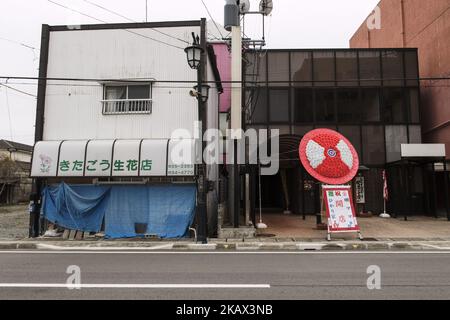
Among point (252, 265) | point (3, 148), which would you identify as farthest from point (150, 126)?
point (3, 148)

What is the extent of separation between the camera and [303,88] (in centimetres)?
2255

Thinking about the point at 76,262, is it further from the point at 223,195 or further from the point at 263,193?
the point at 263,193

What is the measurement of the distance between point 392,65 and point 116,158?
17.0 metres

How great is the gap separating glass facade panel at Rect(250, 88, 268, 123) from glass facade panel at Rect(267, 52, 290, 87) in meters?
0.73

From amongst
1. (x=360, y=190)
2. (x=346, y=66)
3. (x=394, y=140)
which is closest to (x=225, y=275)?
(x=360, y=190)

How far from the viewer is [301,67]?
22625mm

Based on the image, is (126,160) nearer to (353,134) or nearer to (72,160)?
(72,160)

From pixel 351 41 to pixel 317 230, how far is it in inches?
1037

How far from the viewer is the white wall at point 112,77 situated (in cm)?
1452

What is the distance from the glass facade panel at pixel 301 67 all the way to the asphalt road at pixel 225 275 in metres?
13.8

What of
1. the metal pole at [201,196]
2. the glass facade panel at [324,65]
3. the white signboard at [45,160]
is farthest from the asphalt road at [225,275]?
the glass facade panel at [324,65]

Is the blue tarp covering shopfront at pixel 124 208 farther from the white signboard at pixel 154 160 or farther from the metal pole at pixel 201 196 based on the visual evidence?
the metal pole at pixel 201 196

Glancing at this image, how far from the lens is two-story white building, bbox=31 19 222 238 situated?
1363 centimetres

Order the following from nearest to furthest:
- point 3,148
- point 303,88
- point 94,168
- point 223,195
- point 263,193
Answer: point 94,168
point 223,195
point 303,88
point 263,193
point 3,148
